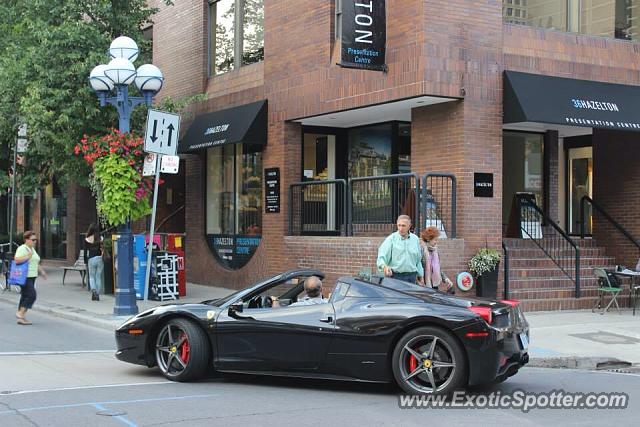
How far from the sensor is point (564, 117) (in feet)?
47.0

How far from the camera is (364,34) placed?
557 inches

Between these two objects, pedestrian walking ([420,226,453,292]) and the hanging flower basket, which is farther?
the hanging flower basket

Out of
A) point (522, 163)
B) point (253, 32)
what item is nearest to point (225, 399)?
point (522, 163)

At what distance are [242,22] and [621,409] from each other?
1497cm

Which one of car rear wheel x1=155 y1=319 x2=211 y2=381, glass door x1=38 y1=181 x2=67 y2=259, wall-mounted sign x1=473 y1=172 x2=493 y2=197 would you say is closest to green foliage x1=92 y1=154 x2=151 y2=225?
car rear wheel x1=155 y1=319 x2=211 y2=381

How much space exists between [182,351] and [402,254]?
3.52 meters

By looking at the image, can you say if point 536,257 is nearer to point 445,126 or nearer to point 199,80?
point 445,126

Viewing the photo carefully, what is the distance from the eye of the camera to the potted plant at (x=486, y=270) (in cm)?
1394

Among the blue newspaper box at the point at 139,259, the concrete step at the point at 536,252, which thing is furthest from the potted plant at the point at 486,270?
the blue newspaper box at the point at 139,259

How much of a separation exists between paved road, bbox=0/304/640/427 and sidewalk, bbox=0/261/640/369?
0.52 metres

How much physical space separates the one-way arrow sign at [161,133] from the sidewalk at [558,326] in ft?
9.57

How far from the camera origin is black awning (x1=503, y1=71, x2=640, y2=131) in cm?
1419

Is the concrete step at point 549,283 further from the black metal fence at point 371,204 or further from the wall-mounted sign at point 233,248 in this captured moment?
the wall-mounted sign at point 233,248

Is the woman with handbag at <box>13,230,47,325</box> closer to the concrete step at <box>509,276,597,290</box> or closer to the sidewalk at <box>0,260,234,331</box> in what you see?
the sidewalk at <box>0,260,234,331</box>
